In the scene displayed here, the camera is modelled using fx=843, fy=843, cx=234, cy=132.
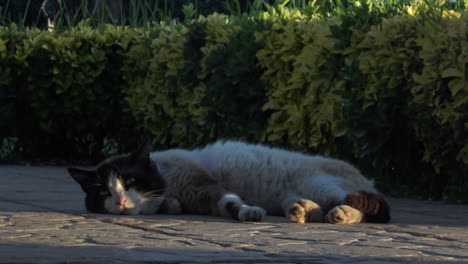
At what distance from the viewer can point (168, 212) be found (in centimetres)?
564

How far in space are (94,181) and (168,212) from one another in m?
0.53

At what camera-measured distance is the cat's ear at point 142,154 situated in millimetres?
5548

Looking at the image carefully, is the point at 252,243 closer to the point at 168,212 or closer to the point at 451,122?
the point at 168,212

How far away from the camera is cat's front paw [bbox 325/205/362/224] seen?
5.04m

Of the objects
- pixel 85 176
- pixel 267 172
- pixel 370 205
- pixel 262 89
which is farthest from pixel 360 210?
pixel 262 89

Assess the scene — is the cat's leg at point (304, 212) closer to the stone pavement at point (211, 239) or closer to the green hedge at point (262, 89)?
the stone pavement at point (211, 239)

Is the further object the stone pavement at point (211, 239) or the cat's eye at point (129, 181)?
the cat's eye at point (129, 181)

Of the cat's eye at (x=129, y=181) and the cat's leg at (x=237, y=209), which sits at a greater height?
the cat's eye at (x=129, y=181)

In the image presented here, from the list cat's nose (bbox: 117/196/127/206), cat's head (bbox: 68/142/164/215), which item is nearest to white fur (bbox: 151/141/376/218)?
cat's head (bbox: 68/142/164/215)

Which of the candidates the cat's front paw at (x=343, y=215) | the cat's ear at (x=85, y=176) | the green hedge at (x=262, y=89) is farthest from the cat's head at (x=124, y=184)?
the green hedge at (x=262, y=89)

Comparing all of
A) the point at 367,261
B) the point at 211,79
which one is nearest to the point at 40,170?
the point at 211,79

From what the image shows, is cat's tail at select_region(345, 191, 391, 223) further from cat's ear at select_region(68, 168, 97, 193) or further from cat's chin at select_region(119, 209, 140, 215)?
cat's ear at select_region(68, 168, 97, 193)

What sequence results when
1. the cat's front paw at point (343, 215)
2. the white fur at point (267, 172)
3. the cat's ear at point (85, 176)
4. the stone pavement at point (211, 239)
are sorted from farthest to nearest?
the white fur at point (267, 172), the cat's ear at point (85, 176), the cat's front paw at point (343, 215), the stone pavement at point (211, 239)

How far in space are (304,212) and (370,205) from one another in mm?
407
